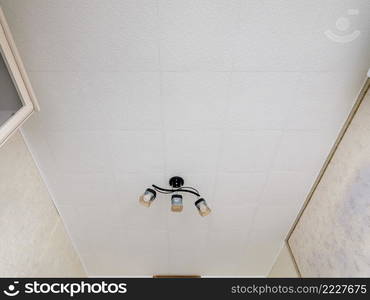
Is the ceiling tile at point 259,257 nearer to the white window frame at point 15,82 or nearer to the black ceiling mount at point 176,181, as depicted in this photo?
the black ceiling mount at point 176,181

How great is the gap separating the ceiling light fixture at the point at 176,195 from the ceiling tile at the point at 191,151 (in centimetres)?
10

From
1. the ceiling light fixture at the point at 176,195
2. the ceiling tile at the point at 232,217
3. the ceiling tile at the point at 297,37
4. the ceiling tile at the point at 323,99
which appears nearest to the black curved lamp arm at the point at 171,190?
Answer: the ceiling light fixture at the point at 176,195

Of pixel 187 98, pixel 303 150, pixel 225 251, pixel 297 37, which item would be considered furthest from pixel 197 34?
pixel 225 251

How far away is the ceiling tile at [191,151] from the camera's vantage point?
1.42 meters

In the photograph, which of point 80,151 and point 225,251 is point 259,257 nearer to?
point 225,251

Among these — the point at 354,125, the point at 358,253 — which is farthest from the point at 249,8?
the point at 358,253

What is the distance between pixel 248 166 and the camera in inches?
62.1

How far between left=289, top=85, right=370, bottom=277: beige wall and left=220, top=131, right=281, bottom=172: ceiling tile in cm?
41

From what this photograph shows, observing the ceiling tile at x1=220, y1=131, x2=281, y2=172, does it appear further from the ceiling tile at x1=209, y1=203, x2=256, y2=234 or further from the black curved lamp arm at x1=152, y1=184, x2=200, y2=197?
the ceiling tile at x1=209, y1=203, x2=256, y2=234

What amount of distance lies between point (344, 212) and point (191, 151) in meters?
1.00

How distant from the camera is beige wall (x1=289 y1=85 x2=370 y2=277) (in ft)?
4.06

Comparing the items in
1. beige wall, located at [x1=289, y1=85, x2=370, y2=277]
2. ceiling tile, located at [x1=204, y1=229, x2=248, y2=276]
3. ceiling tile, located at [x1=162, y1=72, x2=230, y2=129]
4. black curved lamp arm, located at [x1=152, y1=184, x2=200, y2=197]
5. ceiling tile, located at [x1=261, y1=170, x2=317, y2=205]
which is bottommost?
beige wall, located at [x1=289, y1=85, x2=370, y2=277]

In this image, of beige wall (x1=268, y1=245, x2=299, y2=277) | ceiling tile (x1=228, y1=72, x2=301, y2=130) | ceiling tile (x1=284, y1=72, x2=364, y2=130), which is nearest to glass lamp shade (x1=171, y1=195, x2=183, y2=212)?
ceiling tile (x1=228, y1=72, x2=301, y2=130)

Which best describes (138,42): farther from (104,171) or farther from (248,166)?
(248,166)
